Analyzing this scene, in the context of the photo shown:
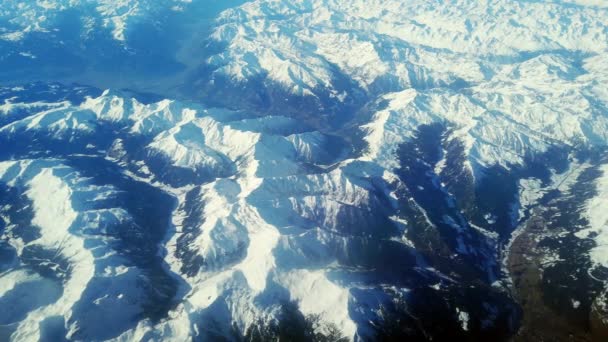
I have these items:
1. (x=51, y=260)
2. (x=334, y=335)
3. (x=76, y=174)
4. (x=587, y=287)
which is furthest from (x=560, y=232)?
(x=76, y=174)

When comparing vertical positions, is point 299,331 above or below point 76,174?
above

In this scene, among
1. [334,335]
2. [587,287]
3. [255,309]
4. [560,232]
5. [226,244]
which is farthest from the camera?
[560,232]

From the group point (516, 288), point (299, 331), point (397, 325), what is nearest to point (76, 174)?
point (299, 331)

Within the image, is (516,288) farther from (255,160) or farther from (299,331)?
(255,160)

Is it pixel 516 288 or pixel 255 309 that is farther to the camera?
pixel 516 288

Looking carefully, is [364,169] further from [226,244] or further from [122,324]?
[122,324]

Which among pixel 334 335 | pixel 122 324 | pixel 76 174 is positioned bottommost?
pixel 76 174

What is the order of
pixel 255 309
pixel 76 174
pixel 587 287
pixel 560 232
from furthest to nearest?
pixel 76 174 < pixel 560 232 < pixel 587 287 < pixel 255 309

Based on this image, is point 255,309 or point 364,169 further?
point 364,169

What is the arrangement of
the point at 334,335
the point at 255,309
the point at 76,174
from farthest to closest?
the point at 76,174 → the point at 255,309 → the point at 334,335
